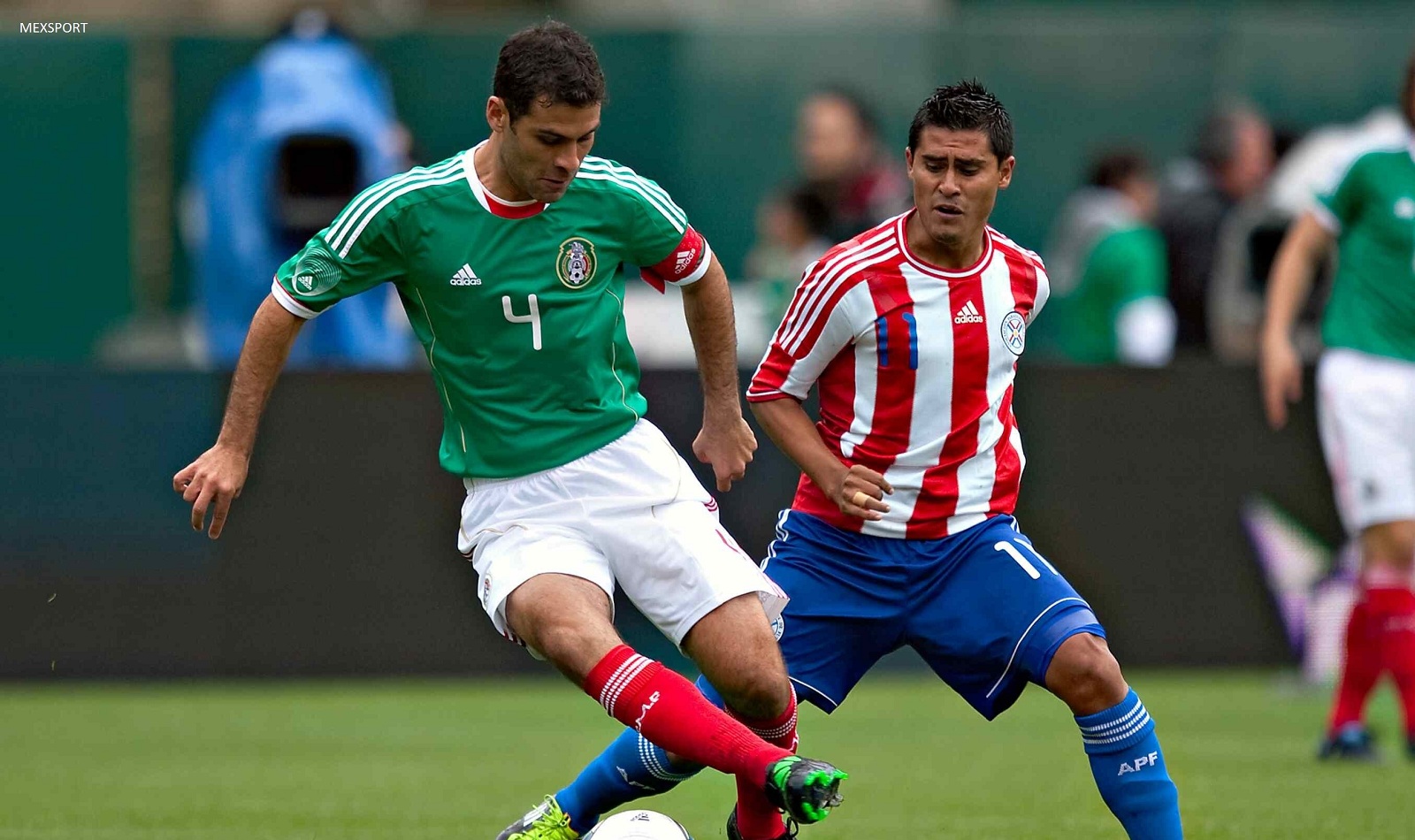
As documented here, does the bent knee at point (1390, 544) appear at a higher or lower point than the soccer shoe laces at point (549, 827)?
higher

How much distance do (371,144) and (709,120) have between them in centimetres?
262

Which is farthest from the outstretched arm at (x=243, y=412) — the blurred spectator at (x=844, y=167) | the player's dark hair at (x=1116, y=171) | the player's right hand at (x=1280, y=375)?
the player's dark hair at (x=1116, y=171)

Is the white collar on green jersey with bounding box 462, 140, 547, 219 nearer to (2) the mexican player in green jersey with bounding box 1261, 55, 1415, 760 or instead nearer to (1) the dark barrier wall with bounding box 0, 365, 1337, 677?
(2) the mexican player in green jersey with bounding box 1261, 55, 1415, 760

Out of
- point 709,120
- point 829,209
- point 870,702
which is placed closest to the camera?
point 870,702

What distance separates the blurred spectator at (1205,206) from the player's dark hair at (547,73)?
879 centimetres

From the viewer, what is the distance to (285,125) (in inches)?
535

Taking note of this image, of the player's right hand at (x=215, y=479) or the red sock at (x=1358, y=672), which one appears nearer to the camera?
the player's right hand at (x=215, y=479)

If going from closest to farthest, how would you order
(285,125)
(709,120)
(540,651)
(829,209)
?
(540,651) < (829,209) < (285,125) < (709,120)

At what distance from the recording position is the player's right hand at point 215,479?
5.61m

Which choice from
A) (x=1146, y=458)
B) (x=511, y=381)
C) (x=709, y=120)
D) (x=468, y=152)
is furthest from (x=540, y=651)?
(x=709, y=120)

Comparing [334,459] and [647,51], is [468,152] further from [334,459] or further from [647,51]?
[647,51]

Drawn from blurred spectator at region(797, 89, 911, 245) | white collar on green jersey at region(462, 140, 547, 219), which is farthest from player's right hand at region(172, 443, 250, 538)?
blurred spectator at region(797, 89, 911, 245)

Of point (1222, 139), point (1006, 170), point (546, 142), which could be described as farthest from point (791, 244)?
point (546, 142)

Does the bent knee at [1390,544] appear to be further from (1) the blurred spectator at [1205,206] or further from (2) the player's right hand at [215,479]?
(1) the blurred spectator at [1205,206]
